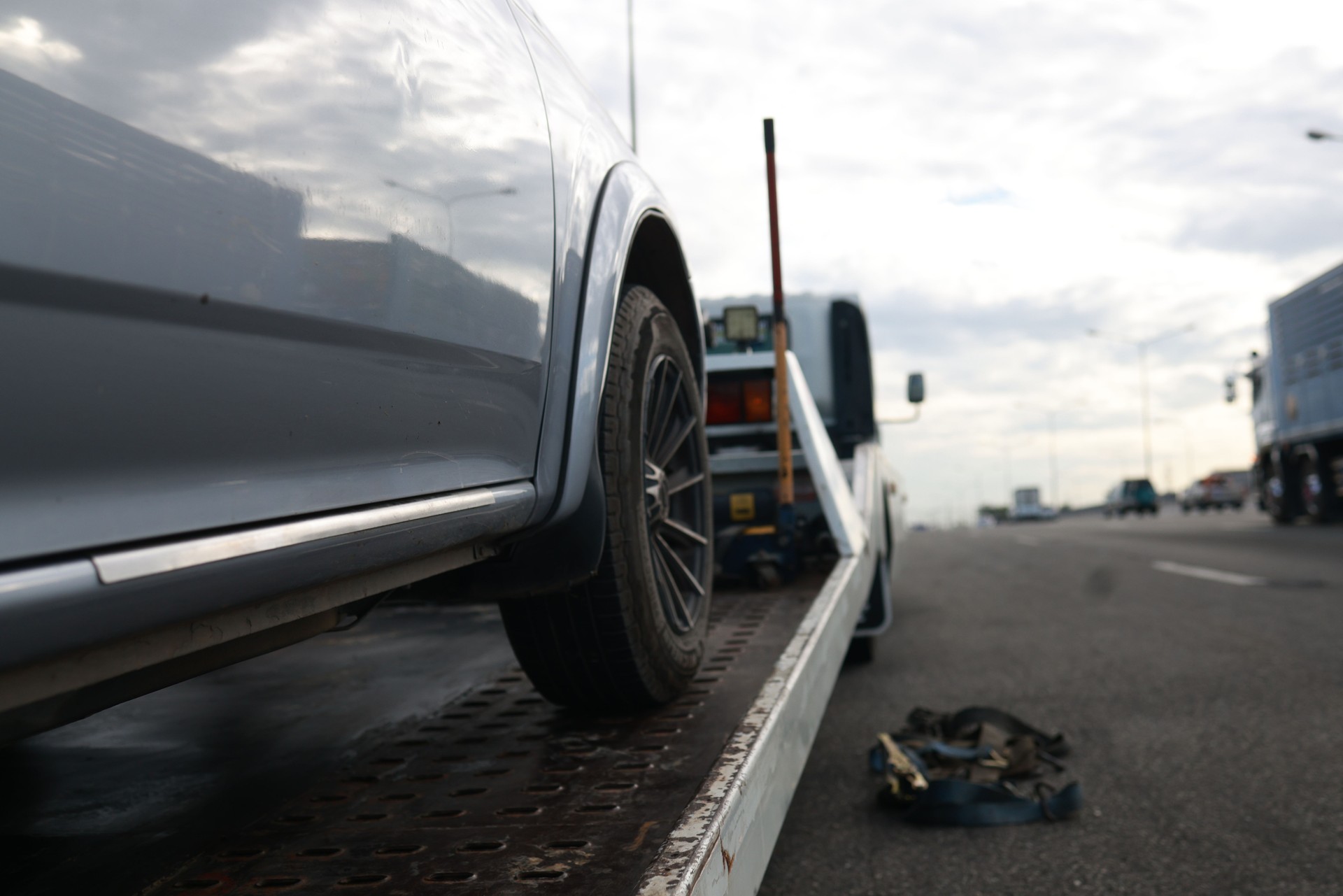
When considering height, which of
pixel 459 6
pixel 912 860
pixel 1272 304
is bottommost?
pixel 912 860

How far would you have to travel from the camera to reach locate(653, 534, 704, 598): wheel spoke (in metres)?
2.64

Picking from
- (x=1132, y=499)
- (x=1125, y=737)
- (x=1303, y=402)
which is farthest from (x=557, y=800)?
(x=1132, y=499)

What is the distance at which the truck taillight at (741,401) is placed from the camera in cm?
500

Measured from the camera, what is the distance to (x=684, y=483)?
9.72ft

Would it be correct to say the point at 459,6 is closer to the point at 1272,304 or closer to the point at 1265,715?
the point at 1265,715

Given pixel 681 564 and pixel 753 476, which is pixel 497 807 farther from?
pixel 753 476

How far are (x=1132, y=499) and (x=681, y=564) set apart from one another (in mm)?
52372

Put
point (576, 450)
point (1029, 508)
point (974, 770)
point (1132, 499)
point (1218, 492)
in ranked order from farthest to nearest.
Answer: point (1029, 508)
point (1132, 499)
point (1218, 492)
point (974, 770)
point (576, 450)

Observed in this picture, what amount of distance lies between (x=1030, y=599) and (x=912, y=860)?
20.9 ft

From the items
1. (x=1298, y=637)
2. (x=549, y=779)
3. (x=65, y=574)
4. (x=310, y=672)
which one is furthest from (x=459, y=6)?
(x=1298, y=637)

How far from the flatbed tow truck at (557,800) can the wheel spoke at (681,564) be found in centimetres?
21

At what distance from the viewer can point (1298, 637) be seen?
6078 mm

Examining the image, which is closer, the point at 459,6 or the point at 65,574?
the point at 65,574

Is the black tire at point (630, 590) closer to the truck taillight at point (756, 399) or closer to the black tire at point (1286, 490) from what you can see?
the truck taillight at point (756, 399)
